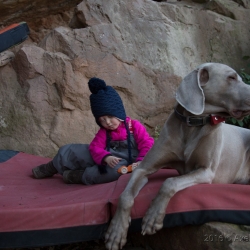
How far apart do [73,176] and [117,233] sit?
1.34m

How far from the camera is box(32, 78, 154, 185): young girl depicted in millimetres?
3324

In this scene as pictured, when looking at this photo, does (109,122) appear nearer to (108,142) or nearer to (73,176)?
(108,142)

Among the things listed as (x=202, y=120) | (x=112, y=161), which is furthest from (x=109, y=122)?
(x=202, y=120)

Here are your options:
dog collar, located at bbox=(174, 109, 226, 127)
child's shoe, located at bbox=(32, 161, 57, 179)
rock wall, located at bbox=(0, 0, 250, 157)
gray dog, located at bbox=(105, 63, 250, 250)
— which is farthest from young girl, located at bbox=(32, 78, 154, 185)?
rock wall, located at bbox=(0, 0, 250, 157)

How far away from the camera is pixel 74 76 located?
15.5 ft

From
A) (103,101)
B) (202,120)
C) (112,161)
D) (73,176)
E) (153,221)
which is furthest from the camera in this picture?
(73,176)

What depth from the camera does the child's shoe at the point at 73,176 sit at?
11.5 ft

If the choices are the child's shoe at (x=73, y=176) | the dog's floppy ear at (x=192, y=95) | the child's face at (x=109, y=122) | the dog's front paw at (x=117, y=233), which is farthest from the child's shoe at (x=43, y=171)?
the dog's floppy ear at (x=192, y=95)

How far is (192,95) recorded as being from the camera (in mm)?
2471

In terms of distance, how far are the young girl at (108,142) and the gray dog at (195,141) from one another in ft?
2.10

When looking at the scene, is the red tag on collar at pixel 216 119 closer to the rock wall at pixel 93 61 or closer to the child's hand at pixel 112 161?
the child's hand at pixel 112 161

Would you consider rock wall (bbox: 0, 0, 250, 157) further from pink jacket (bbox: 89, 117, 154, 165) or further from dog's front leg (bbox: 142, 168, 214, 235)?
dog's front leg (bbox: 142, 168, 214, 235)

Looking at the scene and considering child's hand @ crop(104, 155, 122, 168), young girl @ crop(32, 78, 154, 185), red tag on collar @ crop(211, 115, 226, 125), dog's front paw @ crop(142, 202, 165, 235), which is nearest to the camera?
dog's front paw @ crop(142, 202, 165, 235)

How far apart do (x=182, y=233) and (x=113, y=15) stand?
3460mm
